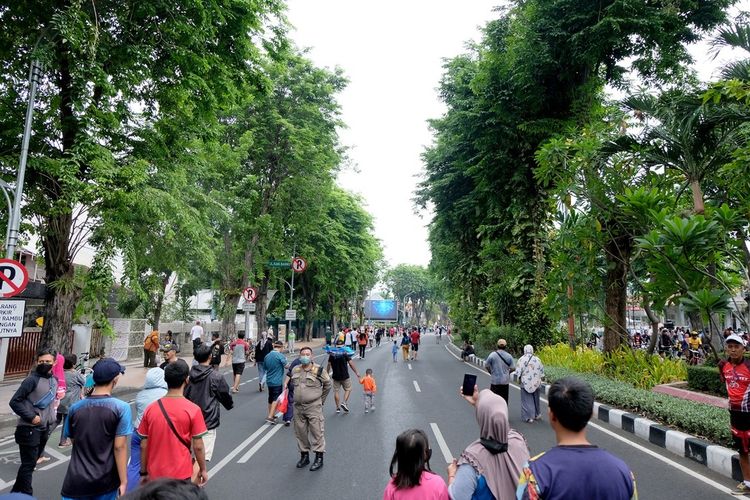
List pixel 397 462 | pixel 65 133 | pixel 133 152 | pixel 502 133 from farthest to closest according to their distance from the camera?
pixel 502 133
pixel 133 152
pixel 65 133
pixel 397 462

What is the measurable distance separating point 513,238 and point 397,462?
1762 centimetres

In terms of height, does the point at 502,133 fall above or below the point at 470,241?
above

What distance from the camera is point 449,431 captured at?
26.6ft

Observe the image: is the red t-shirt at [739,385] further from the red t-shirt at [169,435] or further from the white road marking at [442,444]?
the red t-shirt at [169,435]

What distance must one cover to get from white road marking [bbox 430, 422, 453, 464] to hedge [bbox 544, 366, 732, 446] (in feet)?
12.6

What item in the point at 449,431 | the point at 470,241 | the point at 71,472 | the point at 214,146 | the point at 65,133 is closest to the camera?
the point at 71,472

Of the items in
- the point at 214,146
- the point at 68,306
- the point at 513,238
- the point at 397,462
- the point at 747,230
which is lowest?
the point at 397,462

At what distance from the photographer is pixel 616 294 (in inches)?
533

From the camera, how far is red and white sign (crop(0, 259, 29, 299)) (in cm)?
788

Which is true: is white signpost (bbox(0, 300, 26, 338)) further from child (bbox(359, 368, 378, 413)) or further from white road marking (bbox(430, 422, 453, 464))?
white road marking (bbox(430, 422, 453, 464))

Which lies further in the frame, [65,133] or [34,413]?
[65,133]

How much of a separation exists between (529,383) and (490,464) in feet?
21.6

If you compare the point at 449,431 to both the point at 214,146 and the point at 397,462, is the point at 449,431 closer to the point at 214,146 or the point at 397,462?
the point at 397,462

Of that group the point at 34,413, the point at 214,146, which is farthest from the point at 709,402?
the point at 214,146
